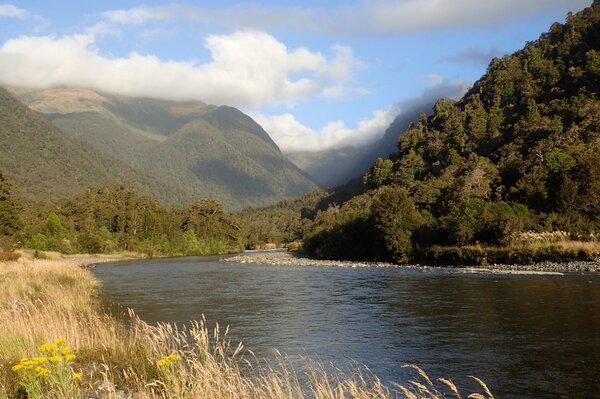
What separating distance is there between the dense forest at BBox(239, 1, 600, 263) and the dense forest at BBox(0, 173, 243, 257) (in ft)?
148

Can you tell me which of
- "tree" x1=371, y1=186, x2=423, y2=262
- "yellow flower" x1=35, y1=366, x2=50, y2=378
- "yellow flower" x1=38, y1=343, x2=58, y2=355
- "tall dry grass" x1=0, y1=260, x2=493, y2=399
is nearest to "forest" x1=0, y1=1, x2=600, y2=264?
"tree" x1=371, y1=186, x2=423, y2=262

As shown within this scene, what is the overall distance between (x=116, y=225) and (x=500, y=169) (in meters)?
101

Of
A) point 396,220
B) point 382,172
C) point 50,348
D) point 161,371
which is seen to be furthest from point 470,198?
point 50,348

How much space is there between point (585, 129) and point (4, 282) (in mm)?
95348

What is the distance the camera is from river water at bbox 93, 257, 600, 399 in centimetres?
1680

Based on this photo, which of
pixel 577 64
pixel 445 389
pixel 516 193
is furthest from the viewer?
pixel 577 64

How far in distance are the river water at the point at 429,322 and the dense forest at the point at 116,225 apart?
68.2 meters

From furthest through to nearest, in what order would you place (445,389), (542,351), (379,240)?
(379,240) < (542,351) < (445,389)

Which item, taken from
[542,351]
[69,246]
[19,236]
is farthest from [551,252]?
[69,246]

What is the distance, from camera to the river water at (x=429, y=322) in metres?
16.8

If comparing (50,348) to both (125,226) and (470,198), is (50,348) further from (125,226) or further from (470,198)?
(125,226)

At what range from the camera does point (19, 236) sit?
99.9m

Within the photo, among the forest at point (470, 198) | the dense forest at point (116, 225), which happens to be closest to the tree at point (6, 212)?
the dense forest at point (116, 225)

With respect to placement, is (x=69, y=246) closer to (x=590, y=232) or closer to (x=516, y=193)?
(x=516, y=193)
